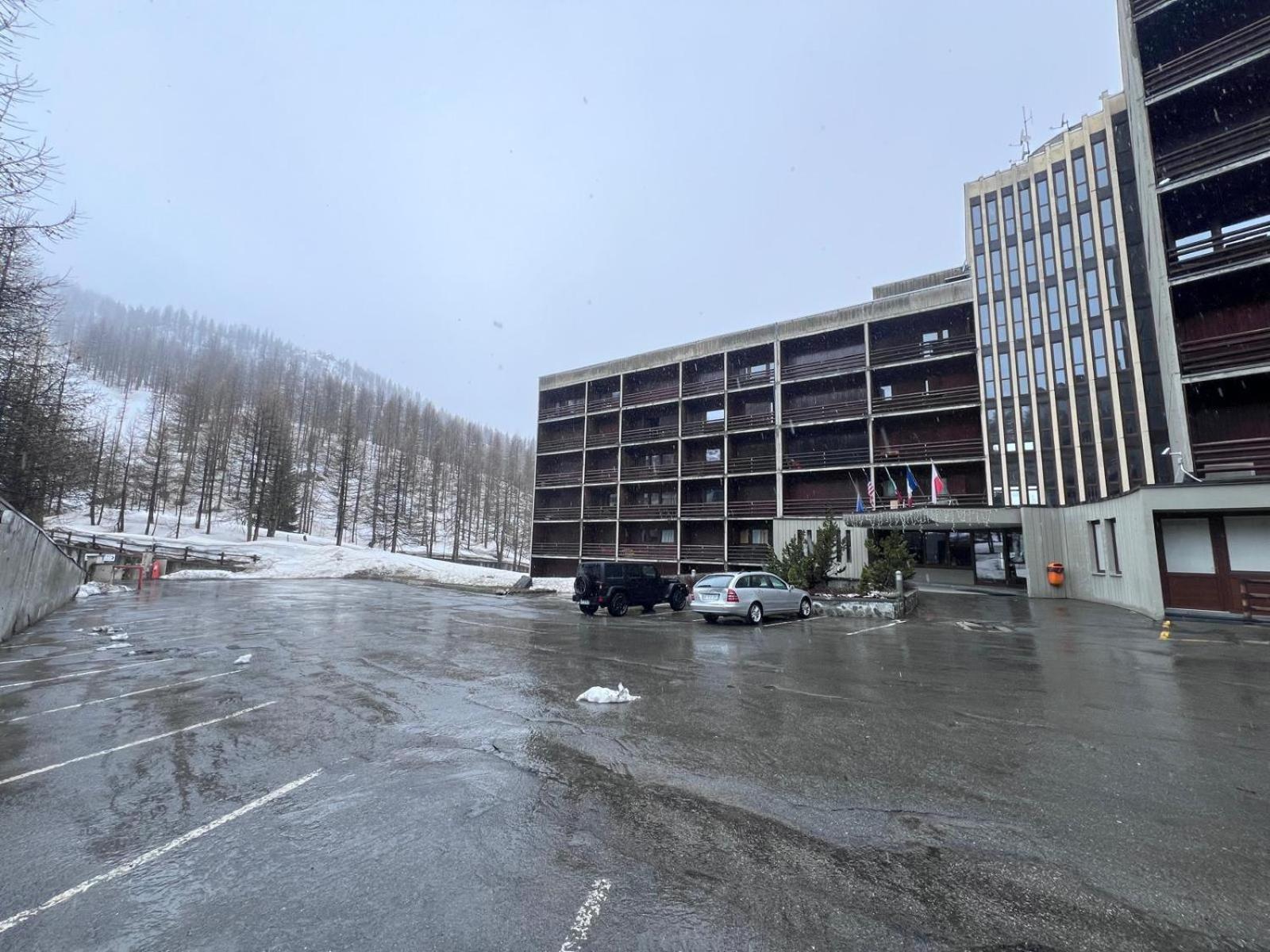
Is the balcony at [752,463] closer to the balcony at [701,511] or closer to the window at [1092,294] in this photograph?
the balcony at [701,511]

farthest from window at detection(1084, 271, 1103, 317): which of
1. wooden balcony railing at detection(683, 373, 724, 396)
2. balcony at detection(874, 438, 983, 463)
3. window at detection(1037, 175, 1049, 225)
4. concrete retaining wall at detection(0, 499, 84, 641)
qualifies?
concrete retaining wall at detection(0, 499, 84, 641)

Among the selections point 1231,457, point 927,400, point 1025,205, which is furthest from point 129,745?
point 1025,205

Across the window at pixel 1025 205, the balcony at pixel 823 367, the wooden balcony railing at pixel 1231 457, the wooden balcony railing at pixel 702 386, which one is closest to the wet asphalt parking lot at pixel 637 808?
the wooden balcony railing at pixel 1231 457

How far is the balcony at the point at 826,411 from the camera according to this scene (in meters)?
34.4

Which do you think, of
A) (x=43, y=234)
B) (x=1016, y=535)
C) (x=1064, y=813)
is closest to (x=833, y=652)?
(x=1064, y=813)

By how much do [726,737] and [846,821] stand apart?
6.63 ft

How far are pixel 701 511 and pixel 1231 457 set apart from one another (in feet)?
86.2

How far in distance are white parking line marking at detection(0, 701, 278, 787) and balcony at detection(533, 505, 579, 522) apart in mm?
39188

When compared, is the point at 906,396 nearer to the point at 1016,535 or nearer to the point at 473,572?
the point at 1016,535

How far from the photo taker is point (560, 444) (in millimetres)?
49094

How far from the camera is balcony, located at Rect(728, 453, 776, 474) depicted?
3728 cm

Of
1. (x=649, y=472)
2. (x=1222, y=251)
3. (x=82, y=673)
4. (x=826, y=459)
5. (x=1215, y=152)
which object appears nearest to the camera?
(x=82, y=673)

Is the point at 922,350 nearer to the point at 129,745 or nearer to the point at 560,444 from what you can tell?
the point at 560,444

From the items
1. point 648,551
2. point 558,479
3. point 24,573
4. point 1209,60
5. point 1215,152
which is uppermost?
point 1209,60
